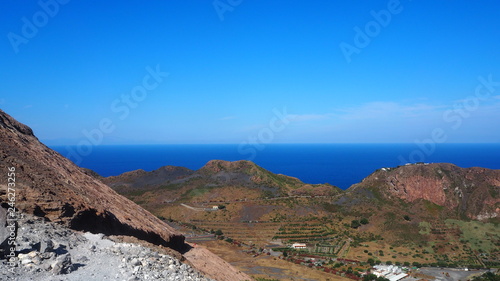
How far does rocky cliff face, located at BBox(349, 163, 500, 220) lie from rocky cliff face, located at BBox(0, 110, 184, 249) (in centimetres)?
6326

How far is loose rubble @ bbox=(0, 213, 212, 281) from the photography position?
8.44m

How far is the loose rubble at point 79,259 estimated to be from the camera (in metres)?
8.44

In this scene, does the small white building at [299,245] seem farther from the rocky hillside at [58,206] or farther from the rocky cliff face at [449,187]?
the rocky hillside at [58,206]

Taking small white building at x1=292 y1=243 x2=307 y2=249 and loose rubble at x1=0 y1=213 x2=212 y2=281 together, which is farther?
small white building at x1=292 y1=243 x2=307 y2=249

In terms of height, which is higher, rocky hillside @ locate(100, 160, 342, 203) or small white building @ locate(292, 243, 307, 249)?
rocky hillside @ locate(100, 160, 342, 203)

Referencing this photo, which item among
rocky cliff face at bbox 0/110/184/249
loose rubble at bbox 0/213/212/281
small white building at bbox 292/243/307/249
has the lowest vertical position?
small white building at bbox 292/243/307/249

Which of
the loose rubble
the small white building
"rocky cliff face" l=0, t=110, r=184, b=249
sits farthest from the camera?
the small white building

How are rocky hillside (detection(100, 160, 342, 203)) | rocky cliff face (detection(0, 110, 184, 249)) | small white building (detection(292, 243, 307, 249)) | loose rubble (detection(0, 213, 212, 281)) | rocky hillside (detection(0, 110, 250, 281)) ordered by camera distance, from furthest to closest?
rocky hillside (detection(100, 160, 342, 203))
small white building (detection(292, 243, 307, 249))
rocky cliff face (detection(0, 110, 184, 249))
rocky hillside (detection(0, 110, 250, 281))
loose rubble (detection(0, 213, 212, 281))

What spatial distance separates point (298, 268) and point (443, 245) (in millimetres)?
28144

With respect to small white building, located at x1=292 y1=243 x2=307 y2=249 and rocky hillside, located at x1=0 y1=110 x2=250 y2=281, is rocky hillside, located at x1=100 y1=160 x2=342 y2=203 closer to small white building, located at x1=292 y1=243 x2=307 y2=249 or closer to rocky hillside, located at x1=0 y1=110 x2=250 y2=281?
small white building, located at x1=292 y1=243 x2=307 y2=249

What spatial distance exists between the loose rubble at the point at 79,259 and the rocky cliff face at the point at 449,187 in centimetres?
6690

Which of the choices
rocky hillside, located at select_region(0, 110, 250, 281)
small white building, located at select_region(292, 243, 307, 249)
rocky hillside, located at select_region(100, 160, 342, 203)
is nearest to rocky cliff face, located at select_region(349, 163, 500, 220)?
rocky hillside, located at select_region(100, 160, 342, 203)

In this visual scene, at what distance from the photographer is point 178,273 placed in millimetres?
10883

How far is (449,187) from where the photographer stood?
6494 centimetres
